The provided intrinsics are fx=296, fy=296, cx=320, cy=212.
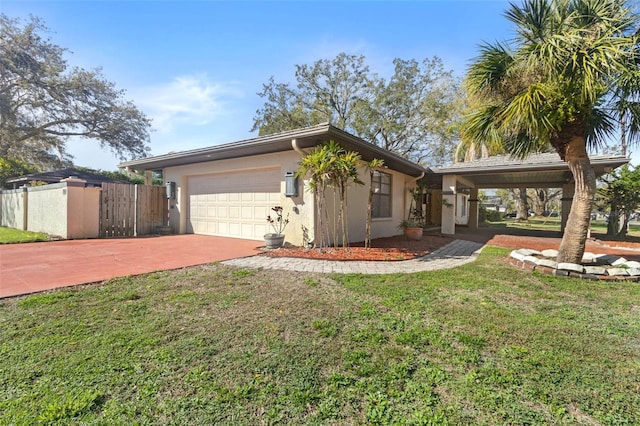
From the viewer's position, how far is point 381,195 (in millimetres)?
10711

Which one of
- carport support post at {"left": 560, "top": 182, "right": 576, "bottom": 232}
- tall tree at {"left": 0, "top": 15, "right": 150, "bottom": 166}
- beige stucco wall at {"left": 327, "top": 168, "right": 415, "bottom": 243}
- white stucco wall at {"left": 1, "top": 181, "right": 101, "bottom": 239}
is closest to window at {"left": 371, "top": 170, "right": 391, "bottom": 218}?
beige stucco wall at {"left": 327, "top": 168, "right": 415, "bottom": 243}

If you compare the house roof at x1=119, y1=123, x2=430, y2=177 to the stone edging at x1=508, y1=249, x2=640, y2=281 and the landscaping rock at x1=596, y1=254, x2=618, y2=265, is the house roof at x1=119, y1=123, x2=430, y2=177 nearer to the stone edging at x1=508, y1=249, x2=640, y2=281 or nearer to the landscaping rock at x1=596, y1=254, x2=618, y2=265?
the stone edging at x1=508, y1=249, x2=640, y2=281

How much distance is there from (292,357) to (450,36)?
10.8 metres

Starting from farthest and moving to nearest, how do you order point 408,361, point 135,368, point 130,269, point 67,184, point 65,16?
point 67,184 → point 65,16 → point 130,269 → point 408,361 → point 135,368

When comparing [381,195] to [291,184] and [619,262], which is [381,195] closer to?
[291,184]

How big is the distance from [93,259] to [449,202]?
1183cm

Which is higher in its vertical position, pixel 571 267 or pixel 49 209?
pixel 49 209

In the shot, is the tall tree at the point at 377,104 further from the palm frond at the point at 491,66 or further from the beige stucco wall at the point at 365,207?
the palm frond at the point at 491,66

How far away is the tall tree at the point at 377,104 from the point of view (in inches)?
845

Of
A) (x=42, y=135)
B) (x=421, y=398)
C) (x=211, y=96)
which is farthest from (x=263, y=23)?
(x=42, y=135)

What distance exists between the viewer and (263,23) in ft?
27.8

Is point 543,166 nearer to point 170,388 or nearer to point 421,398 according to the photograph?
point 421,398

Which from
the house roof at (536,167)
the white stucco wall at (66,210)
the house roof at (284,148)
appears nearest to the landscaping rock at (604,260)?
the house roof at (536,167)

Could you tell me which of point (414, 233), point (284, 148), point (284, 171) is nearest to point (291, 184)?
point (284, 171)
